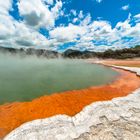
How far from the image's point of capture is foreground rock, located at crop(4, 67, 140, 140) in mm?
6082

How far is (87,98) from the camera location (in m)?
11.8

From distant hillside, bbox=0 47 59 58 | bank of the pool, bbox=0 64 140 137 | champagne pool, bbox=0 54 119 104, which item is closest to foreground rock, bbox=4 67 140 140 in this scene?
bank of the pool, bbox=0 64 140 137

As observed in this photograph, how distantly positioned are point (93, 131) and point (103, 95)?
6.41 metres

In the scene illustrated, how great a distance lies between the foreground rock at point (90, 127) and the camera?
20.0ft

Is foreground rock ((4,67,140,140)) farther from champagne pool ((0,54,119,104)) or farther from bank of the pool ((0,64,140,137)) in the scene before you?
champagne pool ((0,54,119,104))

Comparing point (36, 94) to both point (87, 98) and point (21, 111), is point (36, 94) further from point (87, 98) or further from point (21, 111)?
point (87, 98)

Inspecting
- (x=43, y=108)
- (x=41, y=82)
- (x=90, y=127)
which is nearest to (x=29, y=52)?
(x=41, y=82)

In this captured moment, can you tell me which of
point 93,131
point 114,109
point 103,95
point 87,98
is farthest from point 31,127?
point 103,95

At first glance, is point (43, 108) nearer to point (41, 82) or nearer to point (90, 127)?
point (90, 127)

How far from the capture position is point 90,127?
6.59m

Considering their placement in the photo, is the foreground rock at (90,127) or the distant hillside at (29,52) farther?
the distant hillside at (29,52)

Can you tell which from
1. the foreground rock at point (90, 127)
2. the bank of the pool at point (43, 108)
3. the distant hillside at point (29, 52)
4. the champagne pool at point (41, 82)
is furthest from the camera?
the distant hillside at point (29, 52)

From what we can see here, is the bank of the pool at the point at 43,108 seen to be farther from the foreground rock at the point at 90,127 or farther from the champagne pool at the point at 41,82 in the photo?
the champagne pool at the point at 41,82

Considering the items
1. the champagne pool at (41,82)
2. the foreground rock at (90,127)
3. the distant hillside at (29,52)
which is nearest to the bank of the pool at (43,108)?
the foreground rock at (90,127)
